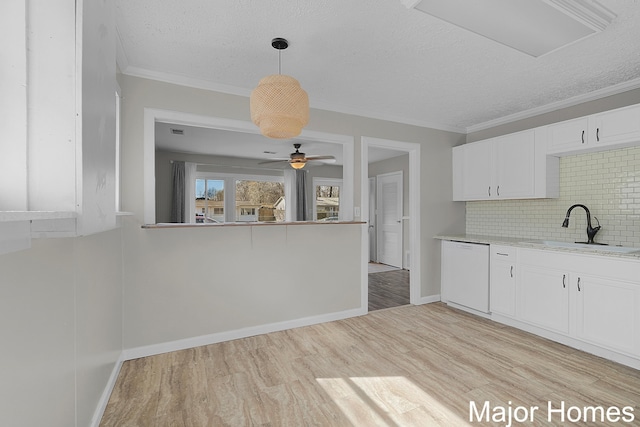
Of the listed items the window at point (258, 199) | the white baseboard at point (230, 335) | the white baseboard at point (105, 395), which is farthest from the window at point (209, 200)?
the white baseboard at point (105, 395)

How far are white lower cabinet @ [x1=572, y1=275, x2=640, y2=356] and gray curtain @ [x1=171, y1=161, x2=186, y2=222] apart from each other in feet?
20.6

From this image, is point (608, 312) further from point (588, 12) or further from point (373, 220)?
point (373, 220)

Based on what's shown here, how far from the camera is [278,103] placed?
6.04 ft

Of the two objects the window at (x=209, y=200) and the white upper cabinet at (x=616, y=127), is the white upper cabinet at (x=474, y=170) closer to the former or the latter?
the white upper cabinet at (x=616, y=127)

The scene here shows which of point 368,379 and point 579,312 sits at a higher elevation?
point 579,312

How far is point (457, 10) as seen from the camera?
167 cm

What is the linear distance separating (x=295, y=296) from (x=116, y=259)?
5.47 ft

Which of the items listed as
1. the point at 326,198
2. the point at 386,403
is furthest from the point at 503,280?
the point at 326,198

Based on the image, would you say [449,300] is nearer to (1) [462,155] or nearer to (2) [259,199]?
(1) [462,155]

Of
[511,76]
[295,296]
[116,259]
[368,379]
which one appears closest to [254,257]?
[295,296]

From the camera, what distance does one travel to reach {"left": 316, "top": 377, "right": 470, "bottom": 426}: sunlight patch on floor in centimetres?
183

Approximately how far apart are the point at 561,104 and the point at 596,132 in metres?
0.65

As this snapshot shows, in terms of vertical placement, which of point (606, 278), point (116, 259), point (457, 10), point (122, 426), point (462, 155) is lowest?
point (122, 426)

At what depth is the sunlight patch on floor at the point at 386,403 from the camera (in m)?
1.83
